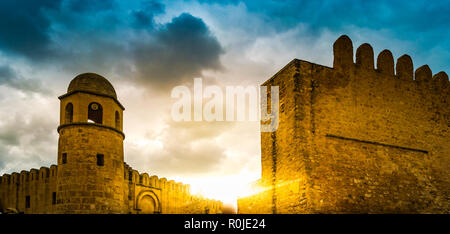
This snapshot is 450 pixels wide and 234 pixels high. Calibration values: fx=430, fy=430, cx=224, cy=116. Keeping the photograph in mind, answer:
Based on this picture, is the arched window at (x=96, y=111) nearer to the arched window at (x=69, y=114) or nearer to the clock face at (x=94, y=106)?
the clock face at (x=94, y=106)

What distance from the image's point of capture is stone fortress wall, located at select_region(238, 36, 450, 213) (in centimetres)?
1019

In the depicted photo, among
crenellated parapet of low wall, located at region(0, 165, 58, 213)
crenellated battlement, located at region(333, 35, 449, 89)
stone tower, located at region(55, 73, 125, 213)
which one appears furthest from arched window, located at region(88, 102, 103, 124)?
crenellated battlement, located at region(333, 35, 449, 89)

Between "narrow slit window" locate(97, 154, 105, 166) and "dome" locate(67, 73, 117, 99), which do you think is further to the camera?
"dome" locate(67, 73, 117, 99)

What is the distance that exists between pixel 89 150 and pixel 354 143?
40.1ft

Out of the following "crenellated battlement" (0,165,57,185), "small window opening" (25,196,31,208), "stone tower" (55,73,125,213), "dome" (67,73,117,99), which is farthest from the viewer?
"small window opening" (25,196,31,208)

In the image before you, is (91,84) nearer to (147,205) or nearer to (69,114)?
(69,114)

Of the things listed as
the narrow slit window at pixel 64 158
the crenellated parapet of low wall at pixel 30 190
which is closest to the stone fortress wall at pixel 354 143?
the narrow slit window at pixel 64 158

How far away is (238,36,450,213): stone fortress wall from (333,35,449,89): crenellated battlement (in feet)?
0.09

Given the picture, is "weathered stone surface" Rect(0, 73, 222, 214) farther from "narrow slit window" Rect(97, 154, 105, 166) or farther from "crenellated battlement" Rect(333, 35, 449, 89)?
"crenellated battlement" Rect(333, 35, 449, 89)

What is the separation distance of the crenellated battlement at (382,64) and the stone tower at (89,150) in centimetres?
1190

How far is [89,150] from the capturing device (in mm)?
18828

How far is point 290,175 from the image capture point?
10.4 meters

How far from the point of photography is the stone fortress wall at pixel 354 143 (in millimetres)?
10188
